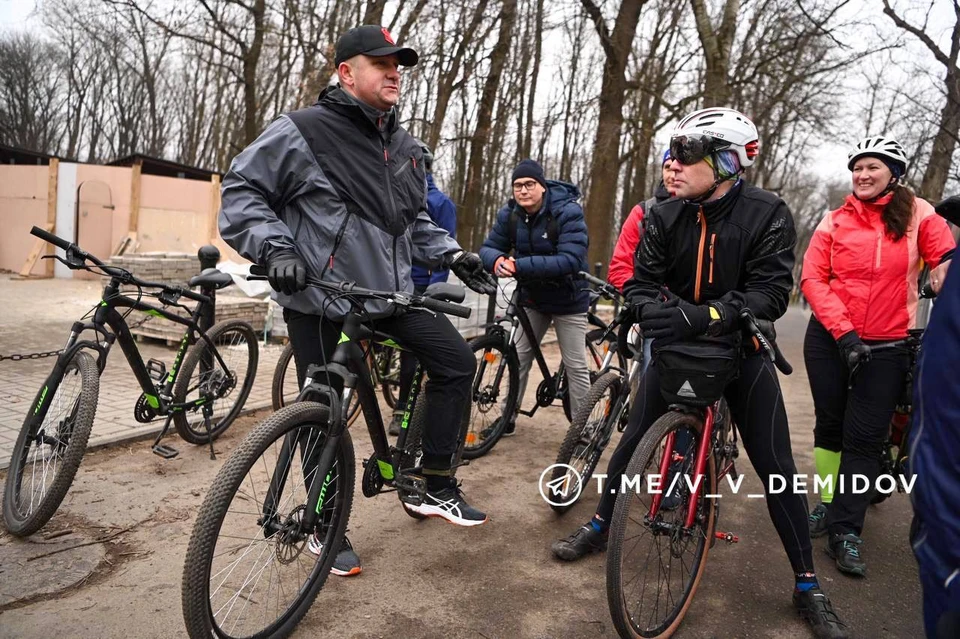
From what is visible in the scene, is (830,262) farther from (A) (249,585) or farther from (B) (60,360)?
(B) (60,360)

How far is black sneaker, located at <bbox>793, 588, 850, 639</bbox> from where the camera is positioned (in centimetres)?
294

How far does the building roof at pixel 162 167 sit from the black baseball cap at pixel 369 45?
16.2 meters

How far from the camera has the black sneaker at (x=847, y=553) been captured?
3594 millimetres

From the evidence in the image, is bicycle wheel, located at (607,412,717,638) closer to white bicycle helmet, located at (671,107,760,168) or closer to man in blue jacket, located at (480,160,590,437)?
white bicycle helmet, located at (671,107,760,168)

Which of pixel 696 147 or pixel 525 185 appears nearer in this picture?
pixel 696 147

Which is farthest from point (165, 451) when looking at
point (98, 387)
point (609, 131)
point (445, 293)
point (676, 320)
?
point (609, 131)

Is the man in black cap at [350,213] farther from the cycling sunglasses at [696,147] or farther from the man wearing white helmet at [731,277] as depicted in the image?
the cycling sunglasses at [696,147]

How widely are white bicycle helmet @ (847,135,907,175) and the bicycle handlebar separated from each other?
91.9 inches

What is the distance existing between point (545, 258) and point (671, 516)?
2.26 meters

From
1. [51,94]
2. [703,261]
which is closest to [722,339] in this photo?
[703,261]

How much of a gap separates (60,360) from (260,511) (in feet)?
5.35

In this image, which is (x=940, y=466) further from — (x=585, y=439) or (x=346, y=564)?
(x=585, y=439)

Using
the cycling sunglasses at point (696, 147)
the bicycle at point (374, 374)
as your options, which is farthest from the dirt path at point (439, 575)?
the cycling sunglasses at point (696, 147)

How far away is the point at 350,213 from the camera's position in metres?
3.07
